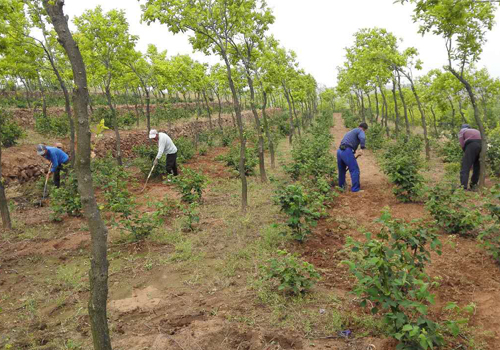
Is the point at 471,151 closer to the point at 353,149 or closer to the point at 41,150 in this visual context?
the point at 353,149

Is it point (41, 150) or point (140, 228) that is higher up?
point (41, 150)

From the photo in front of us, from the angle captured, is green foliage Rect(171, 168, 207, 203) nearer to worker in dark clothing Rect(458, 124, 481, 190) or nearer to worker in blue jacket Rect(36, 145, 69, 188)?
worker in blue jacket Rect(36, 145, 69, 188)

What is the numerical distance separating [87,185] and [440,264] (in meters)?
4.01

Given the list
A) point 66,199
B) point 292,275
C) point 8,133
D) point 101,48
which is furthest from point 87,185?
point 8,133

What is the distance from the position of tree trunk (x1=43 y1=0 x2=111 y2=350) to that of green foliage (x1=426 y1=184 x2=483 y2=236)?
180 inches

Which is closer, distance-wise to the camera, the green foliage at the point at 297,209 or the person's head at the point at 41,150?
the green foliage at the point at 297,209

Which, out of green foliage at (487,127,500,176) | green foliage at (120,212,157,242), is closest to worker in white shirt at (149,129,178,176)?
green foliage at (120,212,157,242)

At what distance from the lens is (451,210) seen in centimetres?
467

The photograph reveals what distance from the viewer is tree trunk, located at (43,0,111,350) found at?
6.35ft

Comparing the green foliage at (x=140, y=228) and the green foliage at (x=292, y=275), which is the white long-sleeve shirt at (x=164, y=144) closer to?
the green foliage at (x=140, y=228)

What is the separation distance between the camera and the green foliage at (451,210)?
4.62 m

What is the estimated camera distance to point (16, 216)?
7.35m

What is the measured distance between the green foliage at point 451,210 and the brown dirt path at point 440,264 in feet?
0.63

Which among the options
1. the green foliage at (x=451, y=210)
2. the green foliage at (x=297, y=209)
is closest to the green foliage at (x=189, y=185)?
the green foliage at (x=297, y=209)
